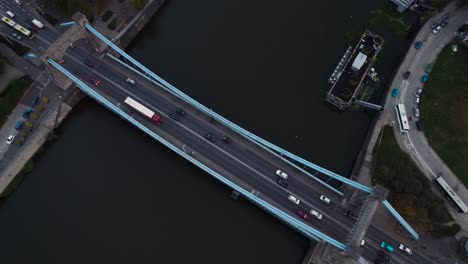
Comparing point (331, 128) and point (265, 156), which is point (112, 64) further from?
point (331, 128)

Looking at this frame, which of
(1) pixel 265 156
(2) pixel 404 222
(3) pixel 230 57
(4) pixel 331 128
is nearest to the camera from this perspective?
(2) pixel 404 222

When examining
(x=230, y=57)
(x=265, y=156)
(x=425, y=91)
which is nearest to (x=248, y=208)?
(x=265, y=156)

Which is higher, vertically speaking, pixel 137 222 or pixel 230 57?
pixel 230 57

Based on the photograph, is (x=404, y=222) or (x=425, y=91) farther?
(x=425, y=91)

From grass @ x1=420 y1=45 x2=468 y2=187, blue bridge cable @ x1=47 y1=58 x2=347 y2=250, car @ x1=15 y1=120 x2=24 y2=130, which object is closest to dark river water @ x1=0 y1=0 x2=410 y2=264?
blue bridge cable @ x1=47 y1=58 x2=347 y2=250

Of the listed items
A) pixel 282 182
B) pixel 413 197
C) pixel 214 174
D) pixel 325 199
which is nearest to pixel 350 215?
pixel 325 199

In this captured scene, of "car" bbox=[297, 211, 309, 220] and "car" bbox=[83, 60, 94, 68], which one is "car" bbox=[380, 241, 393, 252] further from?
"car" bbox=[83, 60, 94, 68]

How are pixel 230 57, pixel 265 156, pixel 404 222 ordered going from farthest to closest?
pixel 230 57 → pixel 265 156 → pixel 404 222
